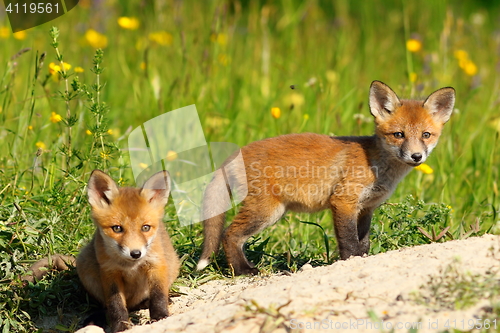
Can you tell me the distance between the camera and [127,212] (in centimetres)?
378

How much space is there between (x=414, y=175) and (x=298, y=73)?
2867mm

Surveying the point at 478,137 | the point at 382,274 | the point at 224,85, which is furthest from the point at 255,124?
the point at 382,274

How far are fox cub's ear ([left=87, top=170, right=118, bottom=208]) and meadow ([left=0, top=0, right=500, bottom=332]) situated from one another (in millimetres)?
760

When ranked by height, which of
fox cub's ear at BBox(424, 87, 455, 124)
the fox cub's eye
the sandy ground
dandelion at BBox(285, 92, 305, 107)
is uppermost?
fox cub's ear at BBox(424, 87, 455, 124)

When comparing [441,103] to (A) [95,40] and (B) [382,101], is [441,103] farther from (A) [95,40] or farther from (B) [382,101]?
(A) [95,40]

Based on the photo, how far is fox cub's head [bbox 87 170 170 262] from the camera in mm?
3684

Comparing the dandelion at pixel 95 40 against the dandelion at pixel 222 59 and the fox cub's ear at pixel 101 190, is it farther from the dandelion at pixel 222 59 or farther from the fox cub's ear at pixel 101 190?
the fox cub's ear at pixel 101 190

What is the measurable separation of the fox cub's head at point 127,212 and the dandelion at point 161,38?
436 centimetres

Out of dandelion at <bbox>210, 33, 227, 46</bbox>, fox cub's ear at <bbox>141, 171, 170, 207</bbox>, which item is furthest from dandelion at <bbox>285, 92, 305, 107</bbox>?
fox cub's ear at <bbox>141, 171, 170, 207</bbox>

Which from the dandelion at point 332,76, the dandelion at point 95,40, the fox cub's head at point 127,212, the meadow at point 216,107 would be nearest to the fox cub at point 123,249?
the fox cub's head at point 127,212

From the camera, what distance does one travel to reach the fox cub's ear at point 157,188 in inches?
156

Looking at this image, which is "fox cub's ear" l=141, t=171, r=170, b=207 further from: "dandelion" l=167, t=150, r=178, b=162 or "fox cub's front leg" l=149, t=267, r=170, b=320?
"dandelion" l=167, t=150, r=178, b=162

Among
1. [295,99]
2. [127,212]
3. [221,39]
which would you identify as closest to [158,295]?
[127,212]

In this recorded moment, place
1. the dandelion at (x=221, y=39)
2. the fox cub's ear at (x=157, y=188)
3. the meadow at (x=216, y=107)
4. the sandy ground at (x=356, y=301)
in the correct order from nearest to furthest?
the sandy ground at (x=356, y=301)
the fox cub's ear at (x=157, y=188)
the meadow at (x=216, y=107)
the dandelion at (x=221, y=39)
